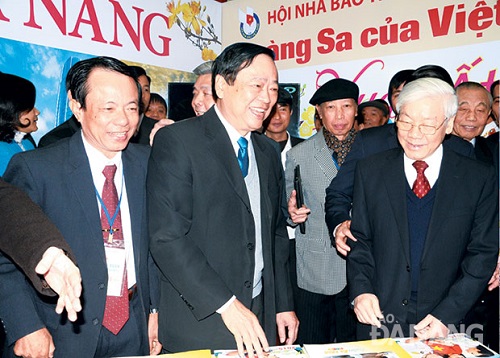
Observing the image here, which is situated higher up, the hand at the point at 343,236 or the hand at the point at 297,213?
the hand at the point at 297,213

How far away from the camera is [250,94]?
1.71 m

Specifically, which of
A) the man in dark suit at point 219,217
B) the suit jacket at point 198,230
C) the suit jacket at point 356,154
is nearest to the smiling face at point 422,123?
the suit jacket at point 356,154

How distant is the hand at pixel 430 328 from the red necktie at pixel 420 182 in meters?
0.47

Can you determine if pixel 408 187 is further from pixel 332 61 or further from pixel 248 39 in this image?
pixel 248 39

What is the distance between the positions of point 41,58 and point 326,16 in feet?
11.1

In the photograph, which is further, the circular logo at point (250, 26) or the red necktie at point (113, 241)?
the circular logo at point (250, 26)

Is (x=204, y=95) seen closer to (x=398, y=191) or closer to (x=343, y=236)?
(x=343, y=236)

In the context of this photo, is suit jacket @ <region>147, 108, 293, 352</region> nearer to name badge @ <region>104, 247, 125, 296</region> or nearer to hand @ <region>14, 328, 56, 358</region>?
name badge @ <region>104, 247, 125, 296</region>

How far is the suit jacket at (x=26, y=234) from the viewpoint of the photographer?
1.06 metres

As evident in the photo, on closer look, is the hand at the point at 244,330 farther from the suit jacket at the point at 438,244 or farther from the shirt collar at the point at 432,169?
the shirt collar at the point at 432,169

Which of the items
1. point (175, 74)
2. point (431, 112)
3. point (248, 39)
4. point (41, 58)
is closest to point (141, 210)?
point (431, 112)

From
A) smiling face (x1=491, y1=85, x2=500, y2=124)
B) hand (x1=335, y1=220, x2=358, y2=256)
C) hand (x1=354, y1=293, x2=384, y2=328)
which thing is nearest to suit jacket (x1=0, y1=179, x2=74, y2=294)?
hand (x1=354, y1=293, x2=384, y2=328)

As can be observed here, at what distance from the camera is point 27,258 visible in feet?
3.48

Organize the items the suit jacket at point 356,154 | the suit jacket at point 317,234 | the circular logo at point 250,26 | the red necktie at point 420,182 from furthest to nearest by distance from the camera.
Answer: the circular logo at point 250,26 < the suit jacket at point 317,234 < the suit jacket at point 356,154 < the red necktie at point 420,182
